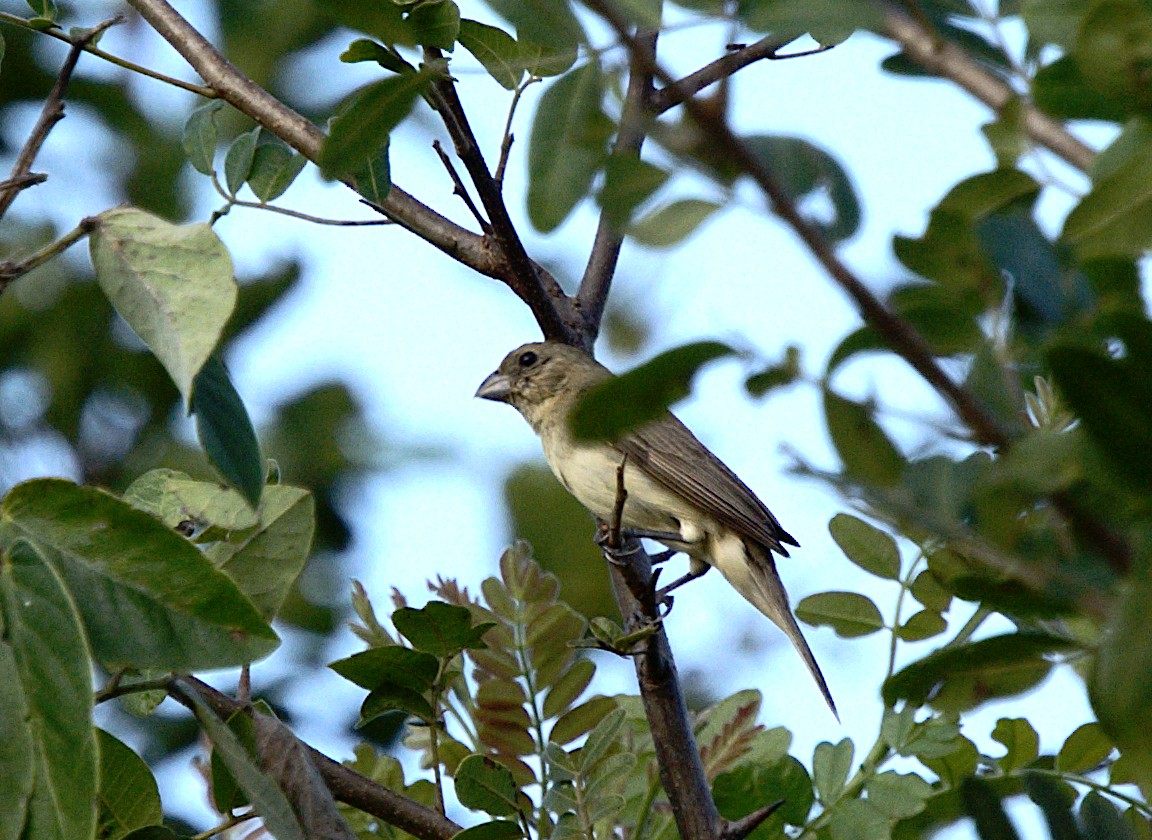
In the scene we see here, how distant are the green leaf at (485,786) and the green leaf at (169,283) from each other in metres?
0.96

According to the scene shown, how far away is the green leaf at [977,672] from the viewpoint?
4.08 ft

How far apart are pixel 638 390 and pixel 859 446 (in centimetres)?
19

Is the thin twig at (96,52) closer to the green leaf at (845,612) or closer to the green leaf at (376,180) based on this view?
the green leaf at (376,180)

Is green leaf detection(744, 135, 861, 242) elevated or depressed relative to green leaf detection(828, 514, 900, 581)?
elevated

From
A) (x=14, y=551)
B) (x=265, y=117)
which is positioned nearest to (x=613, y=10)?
(x=14, y=551)

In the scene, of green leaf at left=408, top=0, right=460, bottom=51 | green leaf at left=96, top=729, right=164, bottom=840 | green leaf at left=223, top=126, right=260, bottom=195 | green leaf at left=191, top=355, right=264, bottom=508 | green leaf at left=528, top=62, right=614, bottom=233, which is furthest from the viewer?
green leaf at left=223, top=126, right=260, bottom=195

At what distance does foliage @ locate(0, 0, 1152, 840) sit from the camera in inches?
42.7

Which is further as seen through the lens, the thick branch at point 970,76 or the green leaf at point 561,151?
the green leaf at point 561,151

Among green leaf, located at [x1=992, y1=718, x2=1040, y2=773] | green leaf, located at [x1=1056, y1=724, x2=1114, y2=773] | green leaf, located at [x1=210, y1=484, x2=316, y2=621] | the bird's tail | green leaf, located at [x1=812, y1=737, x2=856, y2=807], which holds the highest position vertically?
the bird's tail

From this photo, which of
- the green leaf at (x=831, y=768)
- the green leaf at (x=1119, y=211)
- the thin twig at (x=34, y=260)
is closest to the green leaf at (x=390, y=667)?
the green leaf at (x=831, y=768)

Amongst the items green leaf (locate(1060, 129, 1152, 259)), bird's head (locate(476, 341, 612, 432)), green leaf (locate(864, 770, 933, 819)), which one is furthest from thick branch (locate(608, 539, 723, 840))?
bird's head (locate(476, 341, 612, 432))

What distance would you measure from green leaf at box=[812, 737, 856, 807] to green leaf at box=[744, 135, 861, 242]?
146cm

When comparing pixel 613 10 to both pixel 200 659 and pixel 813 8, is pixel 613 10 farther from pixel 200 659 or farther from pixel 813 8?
pixel 200 659

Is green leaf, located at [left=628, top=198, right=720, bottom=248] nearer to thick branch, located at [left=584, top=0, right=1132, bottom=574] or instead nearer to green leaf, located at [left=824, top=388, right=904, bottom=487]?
thick branch, located at [left=584, top=0, right=1132, bottom=574]
